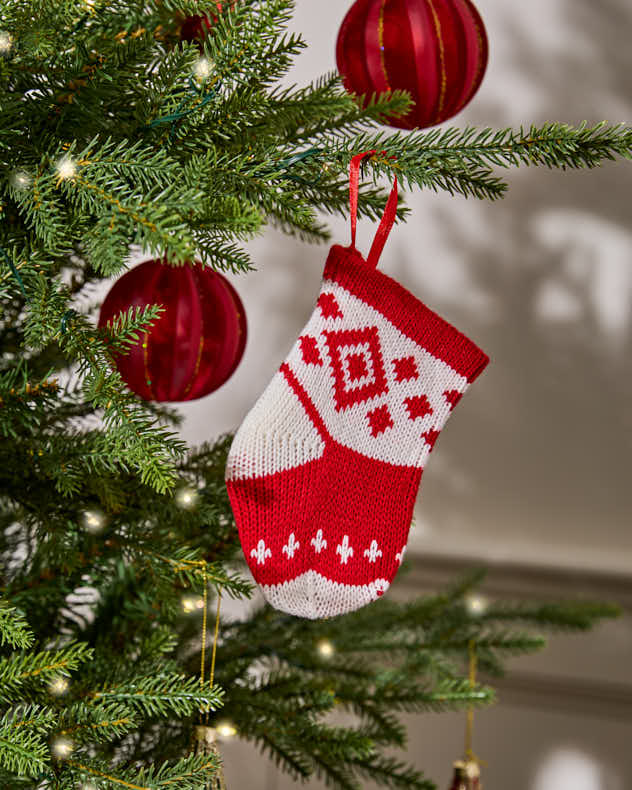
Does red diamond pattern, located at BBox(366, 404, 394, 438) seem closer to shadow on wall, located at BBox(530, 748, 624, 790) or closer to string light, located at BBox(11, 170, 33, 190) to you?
string light, located at BBox(11, 170, 33, 190)

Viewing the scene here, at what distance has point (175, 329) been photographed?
578 mm

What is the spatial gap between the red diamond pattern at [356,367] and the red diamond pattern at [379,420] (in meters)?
0.03

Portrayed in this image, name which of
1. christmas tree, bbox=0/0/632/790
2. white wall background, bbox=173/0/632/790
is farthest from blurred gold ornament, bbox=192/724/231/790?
white wall background, bbox=173/0/632/790

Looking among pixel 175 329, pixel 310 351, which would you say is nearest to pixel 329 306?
pixel 310 351

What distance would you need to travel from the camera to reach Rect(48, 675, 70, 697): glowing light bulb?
45 centimetres

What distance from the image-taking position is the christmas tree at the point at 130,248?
0.38 m

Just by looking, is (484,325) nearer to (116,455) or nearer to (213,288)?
(213,288)

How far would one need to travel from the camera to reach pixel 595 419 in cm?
124

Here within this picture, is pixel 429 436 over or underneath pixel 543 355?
underneath

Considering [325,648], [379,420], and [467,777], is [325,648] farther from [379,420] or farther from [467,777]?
[379,420]

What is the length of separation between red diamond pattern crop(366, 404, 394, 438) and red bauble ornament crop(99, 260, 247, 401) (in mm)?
162

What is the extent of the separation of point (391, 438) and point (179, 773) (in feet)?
0.80

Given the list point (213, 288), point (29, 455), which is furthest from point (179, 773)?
point (213, 288)

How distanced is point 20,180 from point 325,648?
0.48 m
